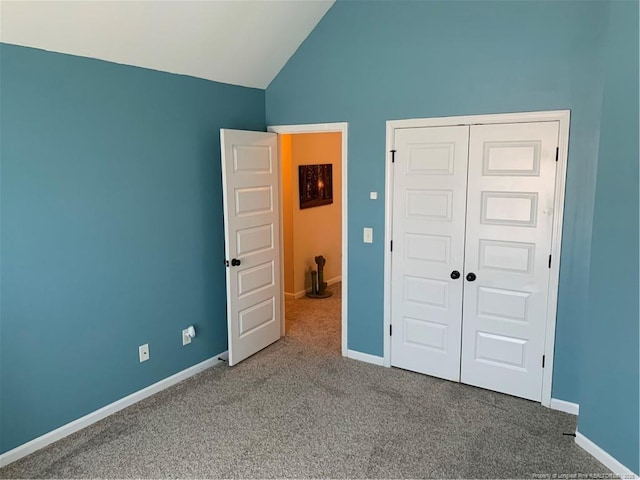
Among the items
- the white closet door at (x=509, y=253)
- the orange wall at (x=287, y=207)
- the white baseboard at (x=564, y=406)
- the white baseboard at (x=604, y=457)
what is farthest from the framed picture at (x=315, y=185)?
the white baseboard at (x=604, y=457)

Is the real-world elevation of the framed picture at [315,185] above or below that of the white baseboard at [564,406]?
above

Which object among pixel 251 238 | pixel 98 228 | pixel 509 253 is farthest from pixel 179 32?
pixel 509 253

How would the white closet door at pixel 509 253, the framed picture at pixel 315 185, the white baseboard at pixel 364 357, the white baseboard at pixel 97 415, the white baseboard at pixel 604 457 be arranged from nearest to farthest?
the white baseboard at pixel 604 457, the white baseboard at pixel 97 415, the white closet door at pixel 509 253, the white baseboard at pixel 364 357, the framed picture at pixel 315 185

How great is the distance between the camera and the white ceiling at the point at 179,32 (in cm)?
249

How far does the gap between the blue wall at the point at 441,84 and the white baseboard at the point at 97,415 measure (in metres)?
1.40

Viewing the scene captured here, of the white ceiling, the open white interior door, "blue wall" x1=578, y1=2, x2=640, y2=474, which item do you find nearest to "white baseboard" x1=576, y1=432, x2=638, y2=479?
"blue wall" x1=578, y1=2, x2=640, y2=474

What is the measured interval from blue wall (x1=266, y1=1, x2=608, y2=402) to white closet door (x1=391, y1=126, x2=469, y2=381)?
16 cm

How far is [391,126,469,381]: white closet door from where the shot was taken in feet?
11.4

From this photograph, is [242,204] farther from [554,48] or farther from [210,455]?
[554,48]

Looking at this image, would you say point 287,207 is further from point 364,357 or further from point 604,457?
point 604,457

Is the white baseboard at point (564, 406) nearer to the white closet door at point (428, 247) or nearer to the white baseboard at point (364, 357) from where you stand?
the white closet door at point (428, 247)

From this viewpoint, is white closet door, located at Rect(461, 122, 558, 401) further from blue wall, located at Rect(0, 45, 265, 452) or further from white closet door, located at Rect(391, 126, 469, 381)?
blue wall, located at Rect(0, 45, 265, 452)

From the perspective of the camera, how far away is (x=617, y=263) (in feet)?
8.29

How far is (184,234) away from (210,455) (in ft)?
5.33
